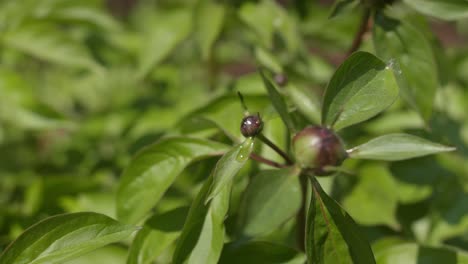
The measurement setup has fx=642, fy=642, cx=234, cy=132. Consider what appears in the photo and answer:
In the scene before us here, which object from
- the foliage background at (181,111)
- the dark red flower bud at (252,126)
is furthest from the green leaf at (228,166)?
the foliage background at (181,111)

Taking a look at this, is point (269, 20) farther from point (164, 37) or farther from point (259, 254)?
point (259, 254)

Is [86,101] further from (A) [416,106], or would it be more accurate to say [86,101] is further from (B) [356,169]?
(A) [416,106]

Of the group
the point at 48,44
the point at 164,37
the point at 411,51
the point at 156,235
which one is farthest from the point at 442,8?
the point at 48,44

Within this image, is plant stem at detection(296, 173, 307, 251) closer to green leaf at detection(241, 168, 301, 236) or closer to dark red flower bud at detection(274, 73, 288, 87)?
green leaf at detection(241, 168, 301, 236)

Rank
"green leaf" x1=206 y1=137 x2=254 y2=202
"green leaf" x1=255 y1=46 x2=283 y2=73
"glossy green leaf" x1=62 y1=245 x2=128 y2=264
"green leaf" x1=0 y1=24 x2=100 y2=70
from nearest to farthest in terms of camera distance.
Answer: "green leaf" x1=206 y1=137 x2=254 y2=202 → "glossy green leaf" x1=62 y1=245 x2=128 y2=264 → "green leaf" x1=255 y1=46 x2=283 y2=73 → "green leaf" x1=0 y1=24 x2=100 y2=70

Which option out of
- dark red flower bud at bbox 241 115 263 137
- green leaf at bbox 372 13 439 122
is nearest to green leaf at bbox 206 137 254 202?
dark red flower bud at bbox 241 115 263 137
